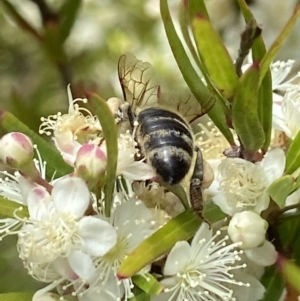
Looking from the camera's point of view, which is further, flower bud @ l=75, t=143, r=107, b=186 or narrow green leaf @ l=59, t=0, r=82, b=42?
narrow green leaf @ l=59, t=0, r=82, b=42

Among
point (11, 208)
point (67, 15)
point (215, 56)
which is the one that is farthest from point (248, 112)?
point (67, 15)

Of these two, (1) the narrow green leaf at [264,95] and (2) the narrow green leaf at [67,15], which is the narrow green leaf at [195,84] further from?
(2) the narrow green leaf at [67,15]

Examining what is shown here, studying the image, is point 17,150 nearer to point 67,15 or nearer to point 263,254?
point 263,254

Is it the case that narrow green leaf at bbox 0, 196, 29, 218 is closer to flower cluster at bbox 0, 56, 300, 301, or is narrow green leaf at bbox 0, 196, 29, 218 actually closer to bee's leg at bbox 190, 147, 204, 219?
flower cluster at bbox 0, 56, 300, 301

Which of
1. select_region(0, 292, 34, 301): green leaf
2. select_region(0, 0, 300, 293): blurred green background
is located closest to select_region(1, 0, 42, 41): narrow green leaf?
select_region(0, 0, 300, 293): blurred green background

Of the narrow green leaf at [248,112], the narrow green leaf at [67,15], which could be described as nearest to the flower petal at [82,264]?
the narrow green leaf at [248,112]

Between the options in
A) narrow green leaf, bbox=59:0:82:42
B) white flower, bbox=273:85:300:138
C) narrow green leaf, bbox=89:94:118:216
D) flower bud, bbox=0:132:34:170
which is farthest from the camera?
narrow green leaf, bbox=59:0:82:42

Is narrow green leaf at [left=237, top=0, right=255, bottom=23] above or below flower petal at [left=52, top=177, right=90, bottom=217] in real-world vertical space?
above
